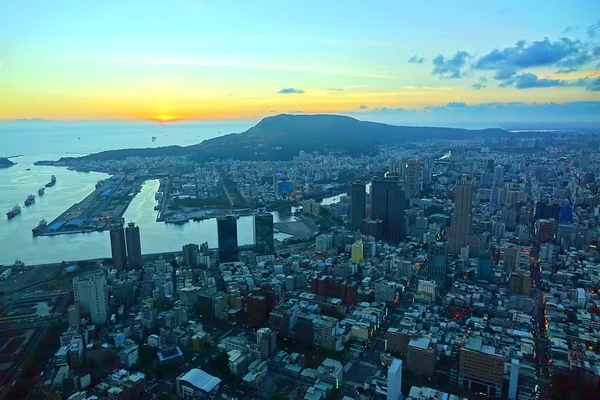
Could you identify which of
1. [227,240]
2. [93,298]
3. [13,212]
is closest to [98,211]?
[13,212]

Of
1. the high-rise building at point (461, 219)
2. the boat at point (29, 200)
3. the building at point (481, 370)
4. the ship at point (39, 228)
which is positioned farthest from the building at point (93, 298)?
the boat at point (29, 200)

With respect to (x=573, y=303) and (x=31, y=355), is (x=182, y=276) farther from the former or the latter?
(x=573, y=303)

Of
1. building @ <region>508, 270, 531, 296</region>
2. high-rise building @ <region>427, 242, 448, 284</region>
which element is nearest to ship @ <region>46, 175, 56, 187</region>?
high-rise building @ <region>427, 242, 448, 284</region>

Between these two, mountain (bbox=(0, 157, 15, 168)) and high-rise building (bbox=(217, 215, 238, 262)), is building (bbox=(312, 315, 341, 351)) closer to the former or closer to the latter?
high-rise building (bbox=(217, 215, 238, 262))

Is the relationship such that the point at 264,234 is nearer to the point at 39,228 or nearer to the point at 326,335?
the point at 326,335

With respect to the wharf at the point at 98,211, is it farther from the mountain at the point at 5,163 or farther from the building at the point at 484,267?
the building at the point at 484,267

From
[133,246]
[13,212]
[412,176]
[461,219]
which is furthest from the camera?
[412,176]
